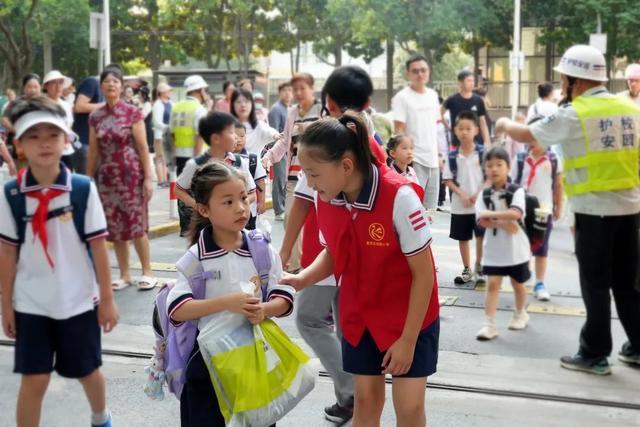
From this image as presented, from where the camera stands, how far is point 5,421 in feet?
15.1

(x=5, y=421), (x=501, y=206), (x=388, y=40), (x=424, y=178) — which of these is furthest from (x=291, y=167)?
(x=388, y=40)

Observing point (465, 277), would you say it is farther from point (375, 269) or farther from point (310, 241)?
point (375, 269)

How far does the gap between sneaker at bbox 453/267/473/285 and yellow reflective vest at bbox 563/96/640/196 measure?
8.99 ft

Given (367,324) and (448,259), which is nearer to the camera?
(367,324)

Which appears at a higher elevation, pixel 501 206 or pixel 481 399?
pixel 501 206

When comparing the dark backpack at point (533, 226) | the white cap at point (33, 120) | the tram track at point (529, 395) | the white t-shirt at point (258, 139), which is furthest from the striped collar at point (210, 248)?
the white t-shirt at point (258, 139)

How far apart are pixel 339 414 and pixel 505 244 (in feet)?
7.32

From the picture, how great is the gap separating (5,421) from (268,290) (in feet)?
6.42

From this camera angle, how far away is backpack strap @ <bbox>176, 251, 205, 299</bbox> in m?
3.41

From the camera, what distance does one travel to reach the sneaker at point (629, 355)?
5551mm

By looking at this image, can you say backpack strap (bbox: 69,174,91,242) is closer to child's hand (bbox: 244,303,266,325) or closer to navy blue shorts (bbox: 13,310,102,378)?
navy blue shorts (bbox: 13,310,102,378)

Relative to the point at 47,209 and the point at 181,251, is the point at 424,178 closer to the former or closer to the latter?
the point at 181,251

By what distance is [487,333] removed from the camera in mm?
6152

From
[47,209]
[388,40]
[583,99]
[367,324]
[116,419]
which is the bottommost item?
[116,419]
